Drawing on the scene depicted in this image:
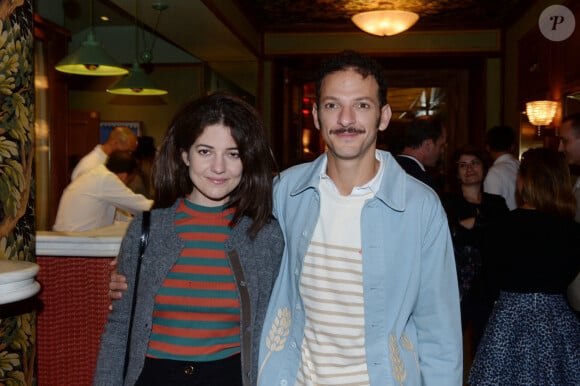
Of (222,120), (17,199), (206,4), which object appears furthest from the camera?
(206,4)

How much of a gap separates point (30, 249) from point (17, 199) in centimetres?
22

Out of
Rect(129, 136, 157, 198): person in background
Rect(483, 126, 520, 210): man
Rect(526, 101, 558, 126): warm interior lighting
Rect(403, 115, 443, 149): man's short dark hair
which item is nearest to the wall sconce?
Rect(526, 101, 558, 126): warm interior lighting

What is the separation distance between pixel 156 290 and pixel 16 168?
3.30 feet

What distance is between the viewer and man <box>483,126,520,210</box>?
4691 mm

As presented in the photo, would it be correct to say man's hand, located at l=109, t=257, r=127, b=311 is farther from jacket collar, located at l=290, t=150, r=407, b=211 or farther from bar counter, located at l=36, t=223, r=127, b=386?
bar counter, located at l=36, t=223, r=127, b=386

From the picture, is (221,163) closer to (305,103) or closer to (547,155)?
(547,155)

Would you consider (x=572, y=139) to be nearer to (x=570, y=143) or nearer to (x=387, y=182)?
(x=570, y=143)

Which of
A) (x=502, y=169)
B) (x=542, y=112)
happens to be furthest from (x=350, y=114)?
(x=542, y=112)

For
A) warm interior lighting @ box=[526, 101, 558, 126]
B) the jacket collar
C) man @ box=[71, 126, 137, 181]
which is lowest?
the jacket collar

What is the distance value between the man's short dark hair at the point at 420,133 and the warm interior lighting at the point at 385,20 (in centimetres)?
258

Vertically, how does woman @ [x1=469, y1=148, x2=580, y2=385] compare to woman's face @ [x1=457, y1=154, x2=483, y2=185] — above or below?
below

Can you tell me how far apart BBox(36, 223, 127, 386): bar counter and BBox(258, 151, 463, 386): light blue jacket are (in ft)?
4.93

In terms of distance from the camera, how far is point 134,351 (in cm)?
153

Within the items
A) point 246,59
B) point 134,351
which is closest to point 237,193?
point 134,351
